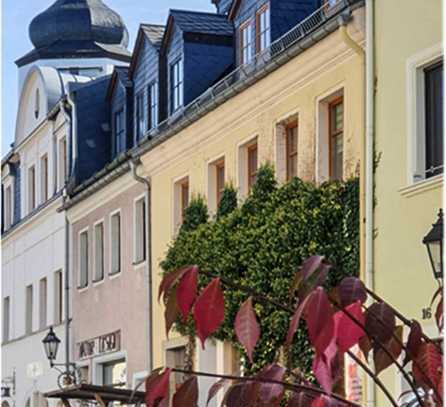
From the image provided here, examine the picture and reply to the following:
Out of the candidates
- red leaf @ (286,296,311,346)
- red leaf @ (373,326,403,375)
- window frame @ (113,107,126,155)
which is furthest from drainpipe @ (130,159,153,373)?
red leaf @ (286,296,311,346)

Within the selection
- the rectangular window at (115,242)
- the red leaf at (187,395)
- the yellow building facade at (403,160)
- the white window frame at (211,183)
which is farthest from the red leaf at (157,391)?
the rectangular window at (115,242)

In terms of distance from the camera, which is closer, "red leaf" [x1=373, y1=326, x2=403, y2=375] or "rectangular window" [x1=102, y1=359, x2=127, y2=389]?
"red leaf" [x1=373, y1=326, x2=403, y2=375]

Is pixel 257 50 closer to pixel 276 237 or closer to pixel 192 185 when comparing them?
pixel 192 185

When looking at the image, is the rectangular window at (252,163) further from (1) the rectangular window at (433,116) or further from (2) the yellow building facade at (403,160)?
(1) the rectangular window at (433,116)

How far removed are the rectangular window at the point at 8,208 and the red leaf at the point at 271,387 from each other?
35.2m

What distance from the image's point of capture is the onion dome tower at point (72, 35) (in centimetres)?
4375

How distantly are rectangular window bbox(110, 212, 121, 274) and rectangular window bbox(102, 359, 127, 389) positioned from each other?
1.75 metres

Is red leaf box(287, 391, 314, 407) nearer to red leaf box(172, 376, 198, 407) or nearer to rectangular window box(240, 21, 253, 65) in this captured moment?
red leaf box(172, 376, 198, 407)

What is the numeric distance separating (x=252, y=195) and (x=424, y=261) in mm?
5548

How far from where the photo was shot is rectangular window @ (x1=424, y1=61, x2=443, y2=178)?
15766 mm

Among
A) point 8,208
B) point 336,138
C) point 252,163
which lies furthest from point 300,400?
point 8,208

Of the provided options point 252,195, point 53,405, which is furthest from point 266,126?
point 53,405

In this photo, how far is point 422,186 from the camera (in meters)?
15.7

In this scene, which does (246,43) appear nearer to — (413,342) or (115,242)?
(115,242)
